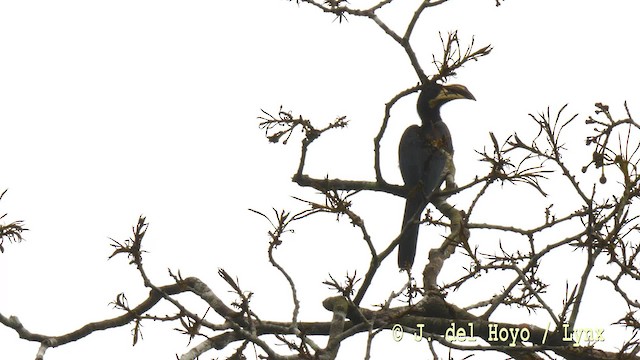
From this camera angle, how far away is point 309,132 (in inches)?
177

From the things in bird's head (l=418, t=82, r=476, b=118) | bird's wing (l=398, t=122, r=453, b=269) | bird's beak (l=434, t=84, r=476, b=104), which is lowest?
bird's wing (l=398, t=122, r=453, b=269)

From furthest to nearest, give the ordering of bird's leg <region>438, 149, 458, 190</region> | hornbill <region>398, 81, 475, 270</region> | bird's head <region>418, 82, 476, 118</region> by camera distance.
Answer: bird's head <region>418, 82, 476, 118</region> → bird's leg <region>438, 149, 458, 190</region> → hornbill <region>398, 81, 475, 270</region>

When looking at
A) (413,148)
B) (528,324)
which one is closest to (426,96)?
(413,148)

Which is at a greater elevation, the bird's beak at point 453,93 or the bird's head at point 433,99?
the bird's head at point 433,99

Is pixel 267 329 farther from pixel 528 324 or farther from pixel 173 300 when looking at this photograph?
pixel 528 324

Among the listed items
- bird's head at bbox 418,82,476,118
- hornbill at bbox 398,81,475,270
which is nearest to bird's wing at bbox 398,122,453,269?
hornbill at bbox 398,81,475,270

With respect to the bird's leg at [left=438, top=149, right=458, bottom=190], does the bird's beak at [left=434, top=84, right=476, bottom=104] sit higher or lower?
higher

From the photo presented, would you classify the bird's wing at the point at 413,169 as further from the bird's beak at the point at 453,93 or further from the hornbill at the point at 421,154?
the bird's beak at the point at 453,93

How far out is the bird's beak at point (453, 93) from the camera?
6074 millimetres

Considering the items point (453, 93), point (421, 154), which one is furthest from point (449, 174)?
point (453, 93)

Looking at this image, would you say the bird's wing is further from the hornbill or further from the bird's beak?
the bird's beak

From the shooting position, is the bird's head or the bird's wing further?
the bird's head

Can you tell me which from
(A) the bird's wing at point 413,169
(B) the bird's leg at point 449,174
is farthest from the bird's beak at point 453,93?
(B) the bird's leg at point 449,174

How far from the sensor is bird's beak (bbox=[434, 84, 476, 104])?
19.9 ft
